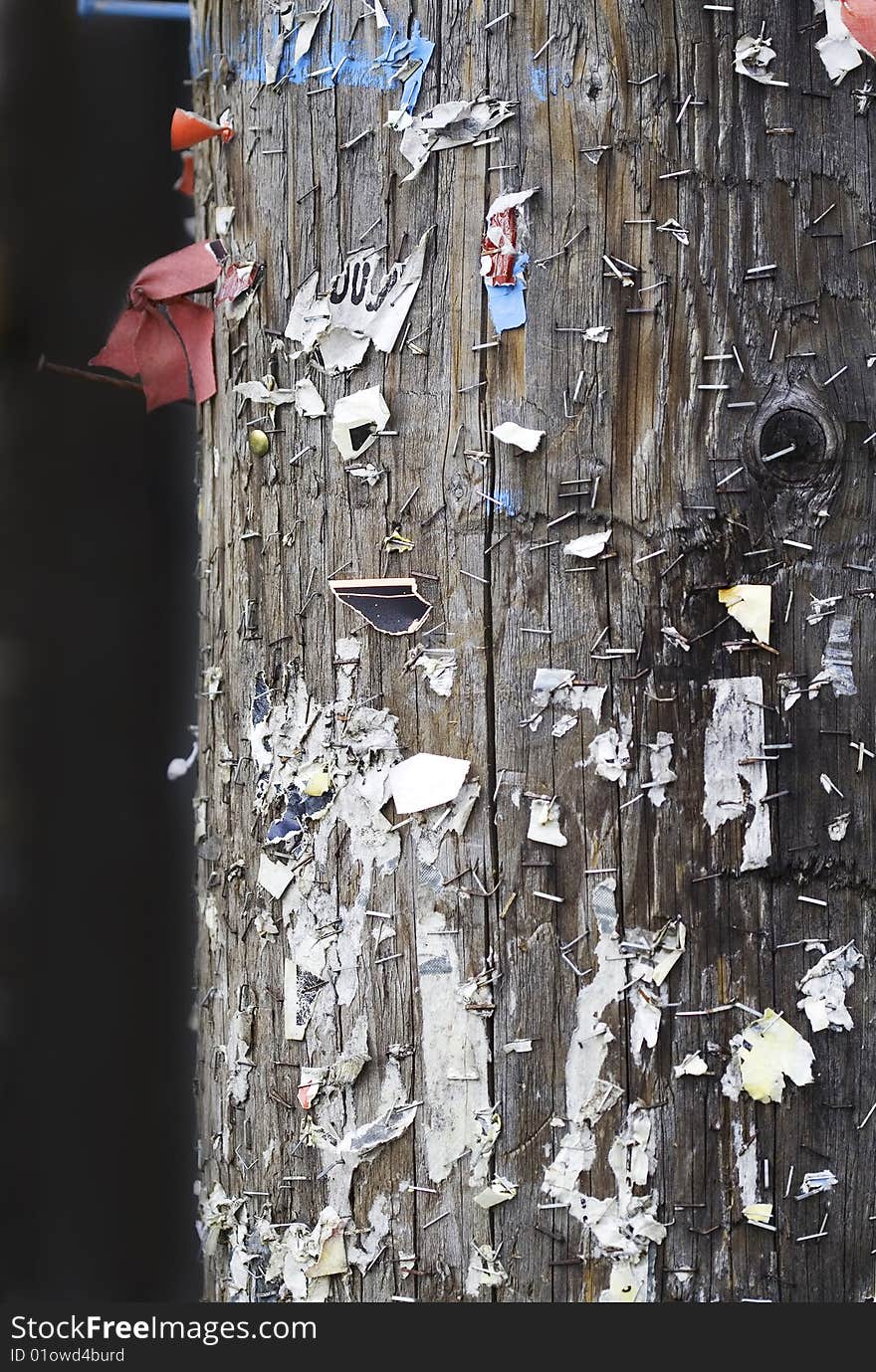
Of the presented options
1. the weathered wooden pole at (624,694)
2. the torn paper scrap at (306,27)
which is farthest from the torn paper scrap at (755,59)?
the torn paper scrap at (306,27)

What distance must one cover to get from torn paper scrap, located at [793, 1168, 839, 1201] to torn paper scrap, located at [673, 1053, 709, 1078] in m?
0.17

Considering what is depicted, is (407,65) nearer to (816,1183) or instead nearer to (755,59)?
(755,59)

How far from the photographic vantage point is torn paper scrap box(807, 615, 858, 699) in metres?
1.23

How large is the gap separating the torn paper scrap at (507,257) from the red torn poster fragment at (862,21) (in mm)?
412

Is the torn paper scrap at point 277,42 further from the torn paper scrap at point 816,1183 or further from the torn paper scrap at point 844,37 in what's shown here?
the torn paper scrap at point 816,1183

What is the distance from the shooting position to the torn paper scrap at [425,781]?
1.25 m

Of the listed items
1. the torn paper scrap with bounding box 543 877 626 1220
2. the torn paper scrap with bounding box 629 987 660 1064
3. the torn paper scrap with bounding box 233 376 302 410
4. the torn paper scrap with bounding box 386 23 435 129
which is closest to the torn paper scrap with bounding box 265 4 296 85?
the torn paper scrap with bounding box 386 23 435 129

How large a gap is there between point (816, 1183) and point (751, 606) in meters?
0.66

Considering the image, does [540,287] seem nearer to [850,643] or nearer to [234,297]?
[234,297]

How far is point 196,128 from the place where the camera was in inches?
58.6

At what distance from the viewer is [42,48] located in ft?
10.6

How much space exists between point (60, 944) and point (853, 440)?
110 inches

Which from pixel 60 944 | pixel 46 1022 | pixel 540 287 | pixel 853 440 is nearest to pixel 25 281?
pixel 60 944

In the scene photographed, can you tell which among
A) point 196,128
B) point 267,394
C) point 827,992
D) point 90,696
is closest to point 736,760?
point 827,992
